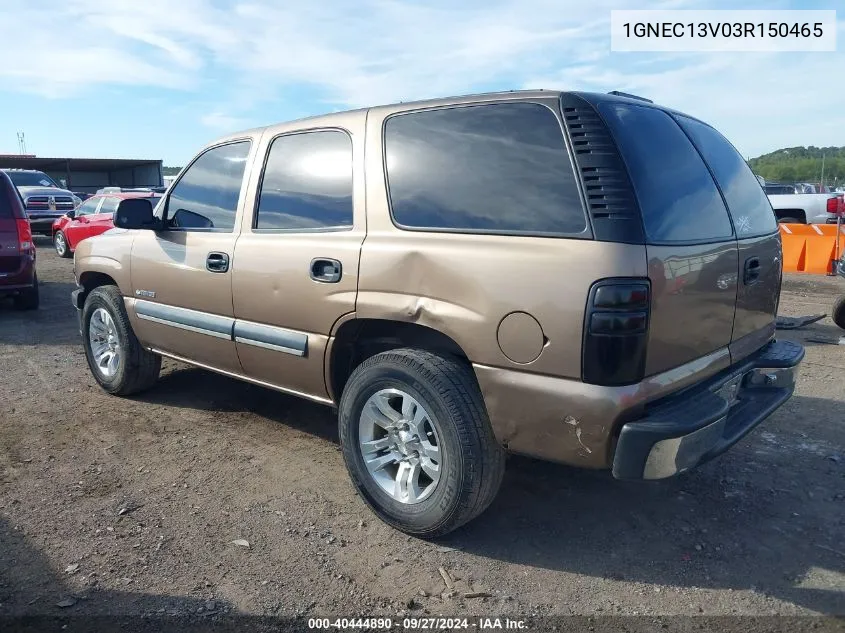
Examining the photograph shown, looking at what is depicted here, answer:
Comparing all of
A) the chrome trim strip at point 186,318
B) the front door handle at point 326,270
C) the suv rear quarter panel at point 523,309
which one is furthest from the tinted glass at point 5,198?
the suv rear quarter panel at point 523,309

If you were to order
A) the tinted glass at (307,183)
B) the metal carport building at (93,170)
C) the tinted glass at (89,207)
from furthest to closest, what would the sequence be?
1. the metal carport building at (93,170)
2. the tinted glass at (89,207)
3. the tinted glass at (307,183)

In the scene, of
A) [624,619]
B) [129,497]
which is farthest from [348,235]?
[624,619]

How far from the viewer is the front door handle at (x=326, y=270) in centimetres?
338

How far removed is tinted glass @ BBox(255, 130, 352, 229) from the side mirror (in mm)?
996

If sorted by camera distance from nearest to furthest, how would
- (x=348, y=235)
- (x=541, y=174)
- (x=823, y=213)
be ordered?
(x=541, y=174)
(x=348, y=235)
(x=823, y=213)

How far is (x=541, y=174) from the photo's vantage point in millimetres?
2777

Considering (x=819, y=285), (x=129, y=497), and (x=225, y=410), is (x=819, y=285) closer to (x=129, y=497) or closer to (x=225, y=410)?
(x=225, y=410)

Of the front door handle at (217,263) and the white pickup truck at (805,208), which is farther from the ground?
the white pickup truck at (805,208)

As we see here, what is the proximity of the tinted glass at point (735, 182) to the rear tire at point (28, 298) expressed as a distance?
8.41 meters

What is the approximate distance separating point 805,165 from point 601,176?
54.6m

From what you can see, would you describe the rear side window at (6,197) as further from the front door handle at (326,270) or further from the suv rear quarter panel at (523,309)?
the suv rear quarter panel at (523,309)

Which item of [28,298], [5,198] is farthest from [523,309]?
[28,298]

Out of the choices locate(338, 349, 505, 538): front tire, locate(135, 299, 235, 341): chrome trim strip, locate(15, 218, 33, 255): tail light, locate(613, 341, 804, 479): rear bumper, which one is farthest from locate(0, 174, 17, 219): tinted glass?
locate(613, 341, 804, 479): rear bumper

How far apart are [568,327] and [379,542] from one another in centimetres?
141
